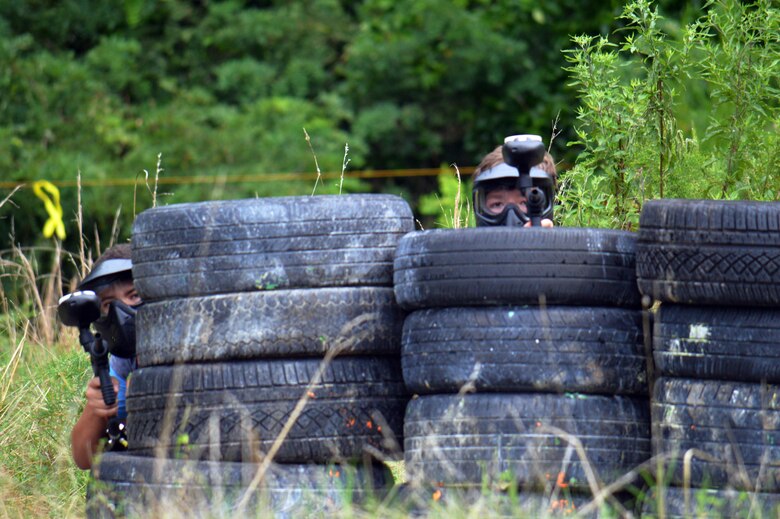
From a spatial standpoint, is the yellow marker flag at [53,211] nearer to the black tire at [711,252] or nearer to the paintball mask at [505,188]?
the paintball mask at [505,188]

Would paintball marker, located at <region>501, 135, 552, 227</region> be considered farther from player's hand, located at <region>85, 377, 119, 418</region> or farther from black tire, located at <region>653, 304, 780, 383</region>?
player's hand, located at <region>85, 377, 119, 418</region>

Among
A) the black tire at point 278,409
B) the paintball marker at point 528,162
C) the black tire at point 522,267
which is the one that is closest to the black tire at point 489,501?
the black tire at point 278,409

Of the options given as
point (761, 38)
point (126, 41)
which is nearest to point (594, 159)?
point (761, 38)

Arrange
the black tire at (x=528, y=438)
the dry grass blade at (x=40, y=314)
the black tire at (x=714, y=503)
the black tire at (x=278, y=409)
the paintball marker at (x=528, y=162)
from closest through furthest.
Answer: the black tire at (x=714, y=503)
the black tire at (x=528, y=438)
the black tire at (x=278, y=409)
the paintball marker at (x=528, y=162)
the dry grass blade at (x=40, y=314)

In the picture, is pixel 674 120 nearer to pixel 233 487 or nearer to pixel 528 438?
pixel 528 438

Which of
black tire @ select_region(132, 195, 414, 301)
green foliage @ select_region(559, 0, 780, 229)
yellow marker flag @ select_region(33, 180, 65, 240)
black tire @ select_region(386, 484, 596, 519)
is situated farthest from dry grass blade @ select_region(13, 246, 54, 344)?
black tire @ select_region(386, 484, 596, 519)

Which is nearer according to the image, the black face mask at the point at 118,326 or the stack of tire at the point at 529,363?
the stack of tire at the point at 529,363

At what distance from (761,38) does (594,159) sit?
0.84 meters

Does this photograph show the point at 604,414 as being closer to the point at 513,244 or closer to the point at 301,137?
the point at 513,244

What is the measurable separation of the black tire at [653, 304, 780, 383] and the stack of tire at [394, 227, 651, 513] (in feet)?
0.70

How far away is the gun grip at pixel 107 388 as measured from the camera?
16.4 ft

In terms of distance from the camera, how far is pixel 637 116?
17.2ft

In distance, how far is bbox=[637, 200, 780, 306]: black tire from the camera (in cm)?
377

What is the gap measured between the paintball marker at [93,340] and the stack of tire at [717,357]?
6.90 ft
